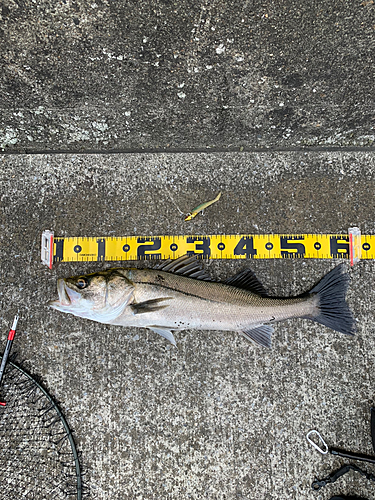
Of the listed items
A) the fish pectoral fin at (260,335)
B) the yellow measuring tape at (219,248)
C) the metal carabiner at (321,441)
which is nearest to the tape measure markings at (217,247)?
the yellow measuring tape at (219,248)

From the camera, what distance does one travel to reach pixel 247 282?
108 inches

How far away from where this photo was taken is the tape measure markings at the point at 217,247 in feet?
9.51

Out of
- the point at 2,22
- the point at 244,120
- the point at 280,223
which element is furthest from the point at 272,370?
the point at 2,22

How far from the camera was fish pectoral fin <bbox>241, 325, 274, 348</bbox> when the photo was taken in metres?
2.67

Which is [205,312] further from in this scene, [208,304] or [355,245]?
[355,245]

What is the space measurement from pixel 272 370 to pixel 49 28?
311cm

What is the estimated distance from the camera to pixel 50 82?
249 cm

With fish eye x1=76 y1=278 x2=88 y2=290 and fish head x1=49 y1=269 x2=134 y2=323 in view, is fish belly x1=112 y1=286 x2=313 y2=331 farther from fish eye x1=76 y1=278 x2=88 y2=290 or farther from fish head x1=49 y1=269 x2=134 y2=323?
fish eye x1=76 y1=278 x2=88 y2=290

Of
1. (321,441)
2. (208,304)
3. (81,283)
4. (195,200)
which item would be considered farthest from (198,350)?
(195,200)

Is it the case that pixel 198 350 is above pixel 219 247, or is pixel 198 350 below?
below

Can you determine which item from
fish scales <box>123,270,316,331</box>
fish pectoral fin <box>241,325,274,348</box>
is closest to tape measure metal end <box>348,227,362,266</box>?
fish scales <box>123,270,316,331</box>

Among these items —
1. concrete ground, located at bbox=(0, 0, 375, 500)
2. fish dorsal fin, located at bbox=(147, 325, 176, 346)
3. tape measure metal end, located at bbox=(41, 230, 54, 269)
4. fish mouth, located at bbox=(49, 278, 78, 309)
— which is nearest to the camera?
concrete ground, located at bbox=(0, 0, 375, 500)

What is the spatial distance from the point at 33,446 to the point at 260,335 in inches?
83.9

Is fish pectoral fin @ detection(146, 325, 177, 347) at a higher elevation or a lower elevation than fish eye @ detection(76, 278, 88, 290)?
lower
